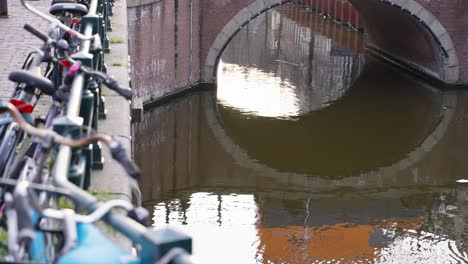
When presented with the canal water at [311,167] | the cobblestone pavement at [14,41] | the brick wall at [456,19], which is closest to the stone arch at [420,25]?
the brick wall at [456,19]

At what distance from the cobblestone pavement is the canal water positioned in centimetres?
364

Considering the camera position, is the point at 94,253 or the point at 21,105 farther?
the point at 21,105

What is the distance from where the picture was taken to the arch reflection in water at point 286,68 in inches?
766

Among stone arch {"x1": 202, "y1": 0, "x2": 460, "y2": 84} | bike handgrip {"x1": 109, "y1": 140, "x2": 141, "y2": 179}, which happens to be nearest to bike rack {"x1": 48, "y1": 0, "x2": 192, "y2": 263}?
bike handgrip {"x1": 109, "y1": 140, "x2": 141, "y2": 179}

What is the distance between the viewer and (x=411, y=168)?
50.0 feet

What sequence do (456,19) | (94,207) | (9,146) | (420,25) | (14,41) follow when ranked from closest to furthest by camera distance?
1. (94,207)
2. (9,146)
3. (14,41)
4. (456,19)
5. (420,25)

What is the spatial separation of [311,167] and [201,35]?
6062 mm

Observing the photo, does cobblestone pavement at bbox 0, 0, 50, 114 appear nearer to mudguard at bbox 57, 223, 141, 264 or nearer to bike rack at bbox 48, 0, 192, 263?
bike rack at bbox 48, 0, 192, 263

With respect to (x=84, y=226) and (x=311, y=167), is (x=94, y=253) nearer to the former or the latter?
(x=84, y=226)

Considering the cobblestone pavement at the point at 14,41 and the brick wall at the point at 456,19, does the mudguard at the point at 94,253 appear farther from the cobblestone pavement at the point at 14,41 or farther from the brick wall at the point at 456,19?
the brick wall at the point at 456,19

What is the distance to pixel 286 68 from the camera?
78.3 feet

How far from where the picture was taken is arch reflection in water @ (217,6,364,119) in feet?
63.9

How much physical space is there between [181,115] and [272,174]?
11.5ft

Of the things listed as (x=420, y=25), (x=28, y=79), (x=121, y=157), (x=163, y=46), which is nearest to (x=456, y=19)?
(x=420, y=25)
